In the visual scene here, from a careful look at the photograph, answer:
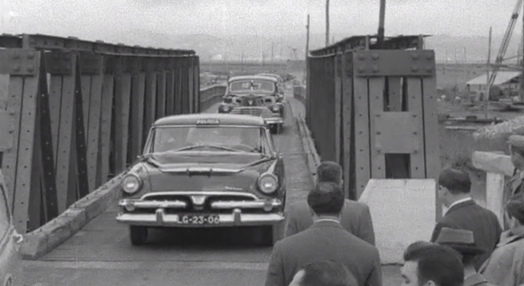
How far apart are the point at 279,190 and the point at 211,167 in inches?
32.8

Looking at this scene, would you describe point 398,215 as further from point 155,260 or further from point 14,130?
point 14,130

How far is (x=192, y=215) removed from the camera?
38.0 feet

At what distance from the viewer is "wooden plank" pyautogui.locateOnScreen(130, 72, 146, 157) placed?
20859mm

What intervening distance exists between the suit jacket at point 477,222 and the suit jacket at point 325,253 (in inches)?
39.2

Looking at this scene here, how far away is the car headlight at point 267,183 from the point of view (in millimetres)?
11695

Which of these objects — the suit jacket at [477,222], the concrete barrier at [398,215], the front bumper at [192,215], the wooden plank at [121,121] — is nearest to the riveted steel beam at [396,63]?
the concrete barrier at [398,215]

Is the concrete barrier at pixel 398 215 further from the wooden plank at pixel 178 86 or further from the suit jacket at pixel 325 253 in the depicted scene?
the wooden plank at pixel 178 86

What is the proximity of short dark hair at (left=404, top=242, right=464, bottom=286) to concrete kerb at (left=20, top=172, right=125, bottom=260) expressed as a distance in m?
7.16

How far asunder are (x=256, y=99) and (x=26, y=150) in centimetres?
2034

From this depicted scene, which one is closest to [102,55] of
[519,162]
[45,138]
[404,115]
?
[45,138]

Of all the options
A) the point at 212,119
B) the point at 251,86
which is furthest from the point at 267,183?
the point at 251,86

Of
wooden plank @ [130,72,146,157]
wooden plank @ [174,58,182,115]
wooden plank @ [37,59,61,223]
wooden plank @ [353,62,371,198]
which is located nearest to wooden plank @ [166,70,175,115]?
wooden plank @ [174,58,182,115]

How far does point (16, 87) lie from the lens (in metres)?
12.4

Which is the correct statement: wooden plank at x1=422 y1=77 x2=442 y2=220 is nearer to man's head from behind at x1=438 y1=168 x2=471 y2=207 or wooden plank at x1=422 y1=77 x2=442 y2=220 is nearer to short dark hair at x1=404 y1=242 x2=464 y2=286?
man's head from behind at x1=438 y1=168 x2=471 y2=207
